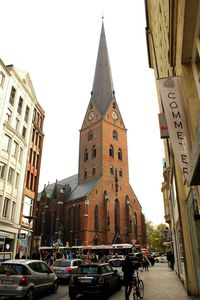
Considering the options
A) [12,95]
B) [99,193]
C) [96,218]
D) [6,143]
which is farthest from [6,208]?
[99,193]

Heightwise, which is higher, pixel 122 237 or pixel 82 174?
pixel 82 174

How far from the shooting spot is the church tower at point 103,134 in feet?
196

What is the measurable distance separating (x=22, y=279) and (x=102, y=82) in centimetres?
6291

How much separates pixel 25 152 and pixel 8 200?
6678mm

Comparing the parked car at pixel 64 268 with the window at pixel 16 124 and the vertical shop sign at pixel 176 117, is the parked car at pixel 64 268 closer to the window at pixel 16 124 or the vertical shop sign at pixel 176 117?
the vertical shop sign at pixel 176 117

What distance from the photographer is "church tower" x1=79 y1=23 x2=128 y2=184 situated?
2352 inches

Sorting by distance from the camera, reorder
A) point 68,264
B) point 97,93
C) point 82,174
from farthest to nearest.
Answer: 1. point 97,93
2. point 82,174
3. point 68,264

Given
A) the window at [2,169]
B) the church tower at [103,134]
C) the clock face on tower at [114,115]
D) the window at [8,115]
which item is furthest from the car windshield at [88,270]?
the clock face on tower at [114,115]

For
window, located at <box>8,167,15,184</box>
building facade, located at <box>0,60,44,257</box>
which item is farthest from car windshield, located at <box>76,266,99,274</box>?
window, located at <box>8,167,15,184</box>

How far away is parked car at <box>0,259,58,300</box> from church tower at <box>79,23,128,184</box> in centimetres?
4543

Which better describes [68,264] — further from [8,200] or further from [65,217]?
[65,217]

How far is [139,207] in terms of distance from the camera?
60.1 m

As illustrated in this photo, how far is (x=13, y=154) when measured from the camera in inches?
1106

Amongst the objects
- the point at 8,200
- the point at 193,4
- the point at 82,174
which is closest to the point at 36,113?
the point at 8,200
